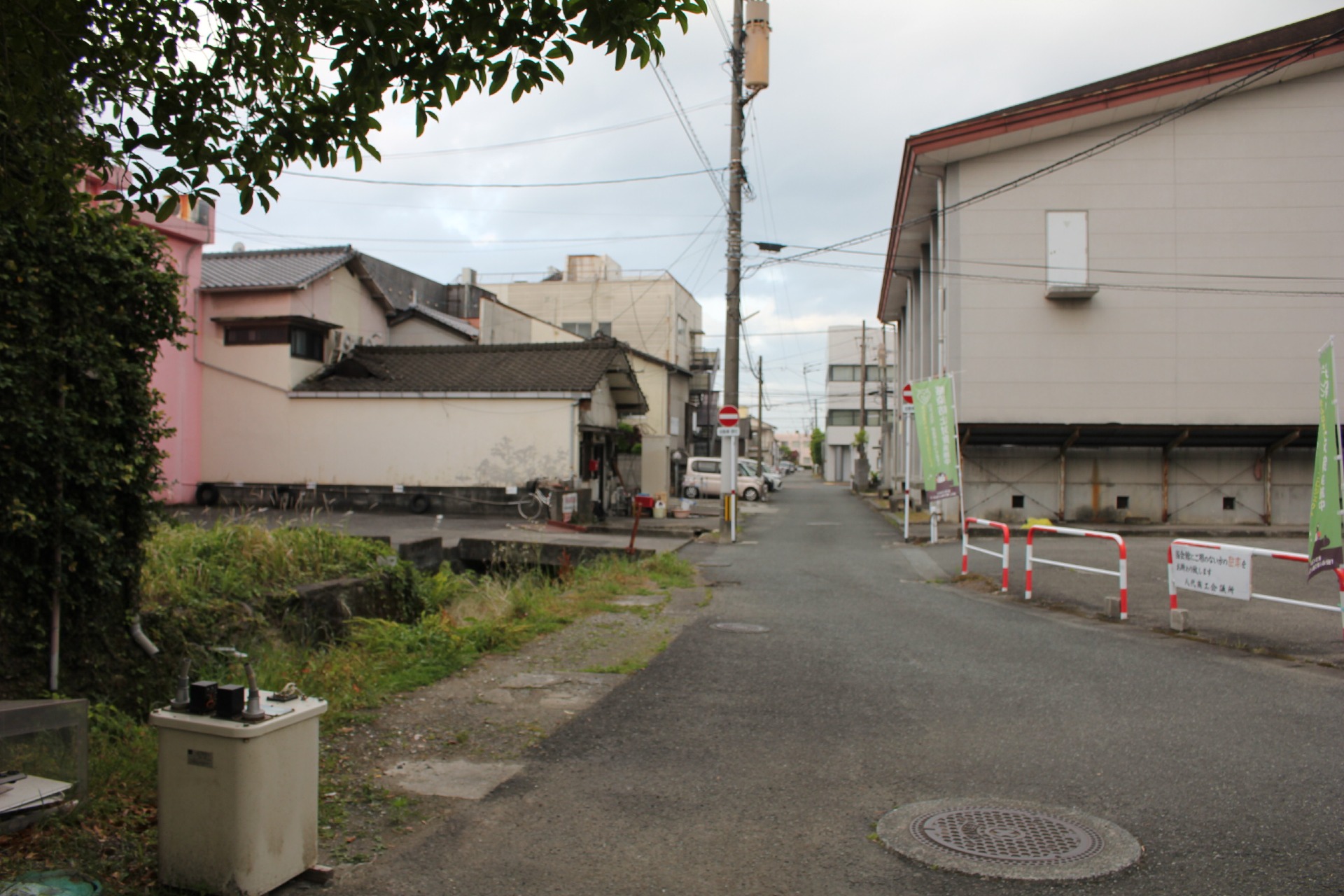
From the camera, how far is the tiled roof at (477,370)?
23.8 m

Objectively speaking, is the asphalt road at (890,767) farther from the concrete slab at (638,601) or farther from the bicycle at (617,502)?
the bicycle at (617,502)

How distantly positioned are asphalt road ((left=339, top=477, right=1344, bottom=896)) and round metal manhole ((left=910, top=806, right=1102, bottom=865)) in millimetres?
209

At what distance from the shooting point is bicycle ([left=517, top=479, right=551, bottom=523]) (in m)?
22.0

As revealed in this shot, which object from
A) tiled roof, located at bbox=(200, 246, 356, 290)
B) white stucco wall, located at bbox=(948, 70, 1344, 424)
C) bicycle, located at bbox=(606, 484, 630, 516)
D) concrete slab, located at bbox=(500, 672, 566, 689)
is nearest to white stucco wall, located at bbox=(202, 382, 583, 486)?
tiled roof, located at bbox=(200, 246, 356, 290)

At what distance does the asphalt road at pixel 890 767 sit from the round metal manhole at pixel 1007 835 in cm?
21

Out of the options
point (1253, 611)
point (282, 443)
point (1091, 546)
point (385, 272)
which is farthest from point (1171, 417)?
point (385, 272)

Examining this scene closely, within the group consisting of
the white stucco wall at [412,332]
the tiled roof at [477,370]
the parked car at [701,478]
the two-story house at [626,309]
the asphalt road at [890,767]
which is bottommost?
the asphalt road at [890,767]

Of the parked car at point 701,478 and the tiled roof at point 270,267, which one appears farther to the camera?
the parked car at point 701,478

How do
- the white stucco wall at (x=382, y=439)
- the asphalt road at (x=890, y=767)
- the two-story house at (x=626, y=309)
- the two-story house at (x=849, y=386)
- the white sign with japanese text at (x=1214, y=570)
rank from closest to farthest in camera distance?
the asphalt road at (x=890, y=767), the white sign with japanese text at (x=1214, y=570), the white stucco wall at (x=382, y=439), the two-story house at (x=626, y=309), the two-story house at (x=849, y=386)

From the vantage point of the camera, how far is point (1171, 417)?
22016 mm

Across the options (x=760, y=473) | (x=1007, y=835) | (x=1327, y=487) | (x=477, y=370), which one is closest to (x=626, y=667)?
(x=1007, y=835)

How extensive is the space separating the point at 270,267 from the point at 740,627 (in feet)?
70.0

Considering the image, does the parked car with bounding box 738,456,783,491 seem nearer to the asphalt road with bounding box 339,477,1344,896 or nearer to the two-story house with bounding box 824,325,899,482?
the two-story house with bounding box 824,325,899,482

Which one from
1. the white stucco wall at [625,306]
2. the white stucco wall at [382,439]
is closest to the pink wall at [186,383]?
the white stucco wall at [382,439]
